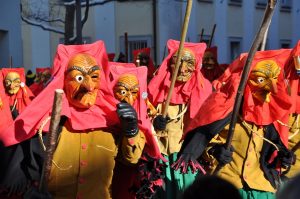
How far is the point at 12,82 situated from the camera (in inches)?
328

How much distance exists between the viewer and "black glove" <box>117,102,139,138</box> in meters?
3.88

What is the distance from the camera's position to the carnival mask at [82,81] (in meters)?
4.11

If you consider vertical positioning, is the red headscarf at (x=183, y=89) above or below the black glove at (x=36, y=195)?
above

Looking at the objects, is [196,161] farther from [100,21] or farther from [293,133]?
[100,21]

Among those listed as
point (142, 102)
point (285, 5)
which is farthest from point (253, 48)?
point (285, 5)

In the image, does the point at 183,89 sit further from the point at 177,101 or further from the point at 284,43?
the point at 284,43

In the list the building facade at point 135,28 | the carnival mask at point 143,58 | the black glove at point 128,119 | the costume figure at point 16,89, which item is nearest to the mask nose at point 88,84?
the black glove at point 128,119

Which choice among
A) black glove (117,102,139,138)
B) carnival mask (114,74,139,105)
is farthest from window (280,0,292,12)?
black glove (117,102,139,138)

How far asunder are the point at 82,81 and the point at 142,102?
125 cm

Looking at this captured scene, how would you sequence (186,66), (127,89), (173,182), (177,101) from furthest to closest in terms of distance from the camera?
(186,66), (177,101), (173,182), (127,89)

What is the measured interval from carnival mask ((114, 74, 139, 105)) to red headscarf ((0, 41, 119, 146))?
1167 mm

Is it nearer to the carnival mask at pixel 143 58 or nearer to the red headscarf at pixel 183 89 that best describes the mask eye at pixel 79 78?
the red headscarf at pixel 183 89

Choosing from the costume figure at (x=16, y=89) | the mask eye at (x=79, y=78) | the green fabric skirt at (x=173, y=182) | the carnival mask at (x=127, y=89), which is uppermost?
the mask eye at (x=79, y=78)

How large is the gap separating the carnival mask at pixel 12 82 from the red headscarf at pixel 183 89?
2298mm
